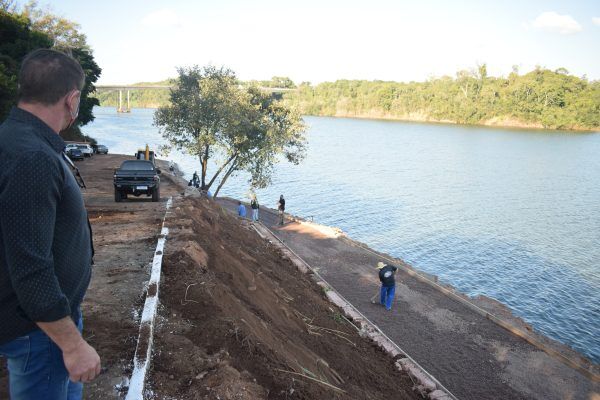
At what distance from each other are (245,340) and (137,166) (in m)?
13.9

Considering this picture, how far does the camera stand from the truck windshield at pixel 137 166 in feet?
57.5

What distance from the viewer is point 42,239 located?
241 centimetres

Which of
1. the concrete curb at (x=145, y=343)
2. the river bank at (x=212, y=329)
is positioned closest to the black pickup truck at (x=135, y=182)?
the river bank at (x=212, y=329)

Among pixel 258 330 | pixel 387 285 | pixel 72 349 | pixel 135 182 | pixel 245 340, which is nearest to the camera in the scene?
pixel 72 349

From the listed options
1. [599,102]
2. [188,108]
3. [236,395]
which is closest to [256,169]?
[188,108]

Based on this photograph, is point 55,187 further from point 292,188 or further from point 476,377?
point 292,188

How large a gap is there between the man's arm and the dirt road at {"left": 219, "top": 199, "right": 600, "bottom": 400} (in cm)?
1086

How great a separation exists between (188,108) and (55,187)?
2543 centimetres

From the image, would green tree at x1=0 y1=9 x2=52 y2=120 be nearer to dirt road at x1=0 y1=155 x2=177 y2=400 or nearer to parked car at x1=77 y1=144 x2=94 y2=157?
parked car at x1=77 y1=144 x2=94 y2=157

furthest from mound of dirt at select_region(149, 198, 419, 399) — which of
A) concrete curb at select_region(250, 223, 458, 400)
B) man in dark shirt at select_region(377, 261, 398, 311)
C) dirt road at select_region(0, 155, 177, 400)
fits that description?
man in dark shirt at select_region(377, 261, 398, 311)

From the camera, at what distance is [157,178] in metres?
17.5

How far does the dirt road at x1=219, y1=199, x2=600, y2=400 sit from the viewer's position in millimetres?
11703

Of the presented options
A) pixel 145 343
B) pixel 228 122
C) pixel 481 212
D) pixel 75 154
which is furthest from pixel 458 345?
pixel 75 154

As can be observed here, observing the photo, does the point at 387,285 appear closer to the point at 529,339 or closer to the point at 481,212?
the point at 529,339
